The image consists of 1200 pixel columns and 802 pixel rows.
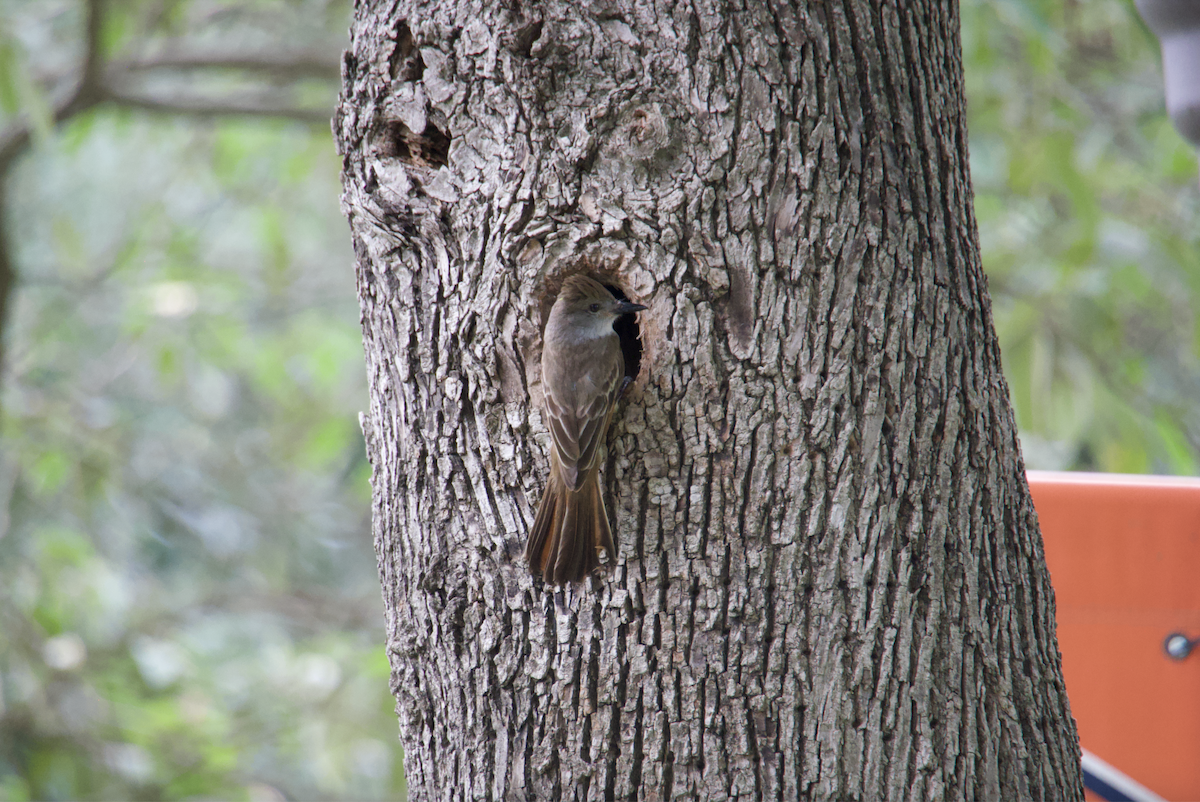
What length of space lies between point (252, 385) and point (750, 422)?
30.0 feet

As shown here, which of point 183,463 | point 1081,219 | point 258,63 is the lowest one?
point 183,463

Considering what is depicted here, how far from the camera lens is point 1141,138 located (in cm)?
679

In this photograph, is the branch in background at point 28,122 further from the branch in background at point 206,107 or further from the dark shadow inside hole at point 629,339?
the dark shadow inside hole at point 629,339

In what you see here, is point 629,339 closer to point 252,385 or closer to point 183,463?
point 183,463

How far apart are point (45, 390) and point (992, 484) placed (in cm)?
645

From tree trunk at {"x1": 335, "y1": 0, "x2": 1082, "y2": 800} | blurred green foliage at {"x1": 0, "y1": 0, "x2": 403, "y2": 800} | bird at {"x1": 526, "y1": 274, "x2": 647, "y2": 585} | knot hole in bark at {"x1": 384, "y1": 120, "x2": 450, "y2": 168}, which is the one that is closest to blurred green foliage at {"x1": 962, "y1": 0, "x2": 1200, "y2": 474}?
tree trunk at {"x1": 335, "y1": 0, "x2": 1082, "y2": 800}

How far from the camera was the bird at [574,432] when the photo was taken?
6.50 ft

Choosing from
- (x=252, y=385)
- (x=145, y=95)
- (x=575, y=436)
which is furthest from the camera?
(x=252, y=385)

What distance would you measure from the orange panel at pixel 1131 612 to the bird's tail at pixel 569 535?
1578 millimetres

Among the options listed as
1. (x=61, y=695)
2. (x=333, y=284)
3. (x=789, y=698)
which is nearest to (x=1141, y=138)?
(x=789, y=698)

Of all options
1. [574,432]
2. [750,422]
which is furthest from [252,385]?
[750,422]

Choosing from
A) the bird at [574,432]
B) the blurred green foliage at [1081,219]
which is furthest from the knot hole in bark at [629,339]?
the blurred green foliage at [1081,219]

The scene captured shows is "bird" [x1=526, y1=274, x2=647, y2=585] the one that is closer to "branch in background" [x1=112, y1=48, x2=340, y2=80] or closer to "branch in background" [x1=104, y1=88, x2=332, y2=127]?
"branch in background" [x1=104, y1=88, x2=332, y2=127]

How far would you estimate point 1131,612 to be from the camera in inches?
114
